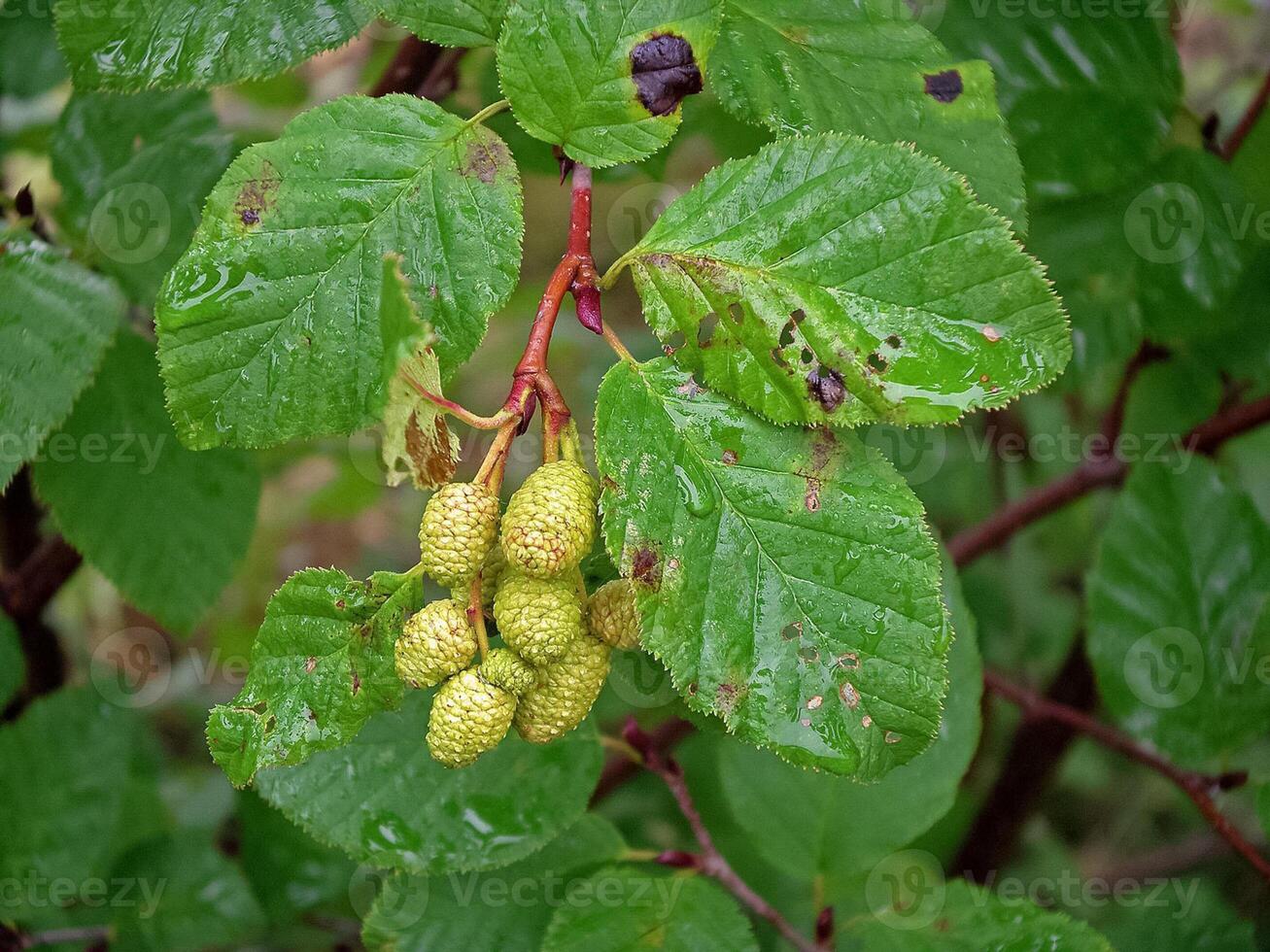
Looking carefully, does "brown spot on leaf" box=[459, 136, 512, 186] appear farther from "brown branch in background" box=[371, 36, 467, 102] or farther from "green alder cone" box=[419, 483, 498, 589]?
"brown branch in background" box=[371, 36, 467, 102]

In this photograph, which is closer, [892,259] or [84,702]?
[892,259]

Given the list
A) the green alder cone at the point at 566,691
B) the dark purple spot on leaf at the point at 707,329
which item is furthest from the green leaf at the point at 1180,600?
the green alder cone at the point at 566,691

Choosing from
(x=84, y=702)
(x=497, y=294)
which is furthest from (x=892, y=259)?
(x=84, y=702)

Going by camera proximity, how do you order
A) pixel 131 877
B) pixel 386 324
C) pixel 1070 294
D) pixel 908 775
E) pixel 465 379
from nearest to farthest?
pixel 386 324
pixel 908 775
pixel 1070 294
pixel 131 877
pixel 465 379

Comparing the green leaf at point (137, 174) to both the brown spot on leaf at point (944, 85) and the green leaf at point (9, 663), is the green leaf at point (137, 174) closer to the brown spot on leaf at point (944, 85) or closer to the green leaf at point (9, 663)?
the green leaf at point (9, 663)

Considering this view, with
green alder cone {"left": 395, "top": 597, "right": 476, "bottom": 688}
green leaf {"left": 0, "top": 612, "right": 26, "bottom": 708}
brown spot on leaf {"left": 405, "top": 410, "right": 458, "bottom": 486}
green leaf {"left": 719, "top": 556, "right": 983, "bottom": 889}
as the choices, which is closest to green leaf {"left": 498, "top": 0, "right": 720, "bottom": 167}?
brown spot on leaf {"left": 405, "top": 410, "right": 458, "bottom": 486}

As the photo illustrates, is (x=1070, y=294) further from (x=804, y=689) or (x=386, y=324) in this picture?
(x=386, y=324)

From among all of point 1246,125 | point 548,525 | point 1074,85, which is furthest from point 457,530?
point 1246,125

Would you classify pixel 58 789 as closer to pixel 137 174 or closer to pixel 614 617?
pixel 137 174

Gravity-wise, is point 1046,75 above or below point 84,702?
above
